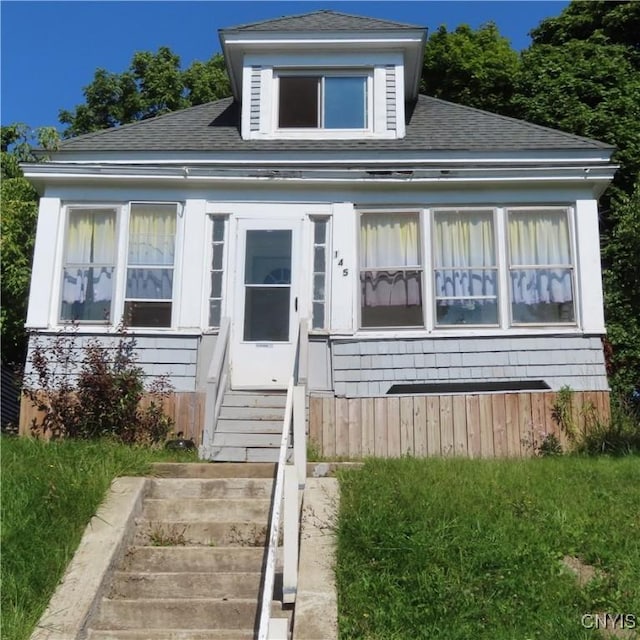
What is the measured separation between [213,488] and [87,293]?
4.13 meters

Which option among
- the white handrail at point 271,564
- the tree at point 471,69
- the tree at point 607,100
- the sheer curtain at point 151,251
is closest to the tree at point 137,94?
the tree at point 471,69

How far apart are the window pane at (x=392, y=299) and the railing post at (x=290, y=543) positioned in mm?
4779

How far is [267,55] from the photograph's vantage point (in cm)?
A: 1143

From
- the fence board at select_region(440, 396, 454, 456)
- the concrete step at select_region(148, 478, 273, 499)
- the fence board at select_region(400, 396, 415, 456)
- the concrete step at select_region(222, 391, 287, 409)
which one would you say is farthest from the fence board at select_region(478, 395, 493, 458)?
the concrete step at select_region(148, 478, 273, 499)

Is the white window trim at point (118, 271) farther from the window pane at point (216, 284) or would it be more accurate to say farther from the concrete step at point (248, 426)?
the concrete step at point (248, 426)

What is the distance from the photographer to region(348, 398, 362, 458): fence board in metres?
8.56

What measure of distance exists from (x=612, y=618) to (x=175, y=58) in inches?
973

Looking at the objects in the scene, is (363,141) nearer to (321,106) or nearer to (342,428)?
(321,106)

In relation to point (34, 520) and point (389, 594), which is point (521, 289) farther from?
point (34, 520)

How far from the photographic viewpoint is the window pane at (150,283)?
9594 mm

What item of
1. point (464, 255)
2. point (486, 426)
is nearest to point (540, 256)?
point (464, 255)

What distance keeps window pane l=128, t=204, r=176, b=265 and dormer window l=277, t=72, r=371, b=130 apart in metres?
2.58

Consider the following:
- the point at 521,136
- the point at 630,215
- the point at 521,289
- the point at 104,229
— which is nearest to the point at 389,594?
the point at 521,289

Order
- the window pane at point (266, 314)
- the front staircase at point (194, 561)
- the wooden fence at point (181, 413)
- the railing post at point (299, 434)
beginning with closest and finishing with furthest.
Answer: the front staircase at point (194, 561)
the railing post at point (299, 434)
the wooden fence at point (181, 413)
the window pane at point (266, 314)
